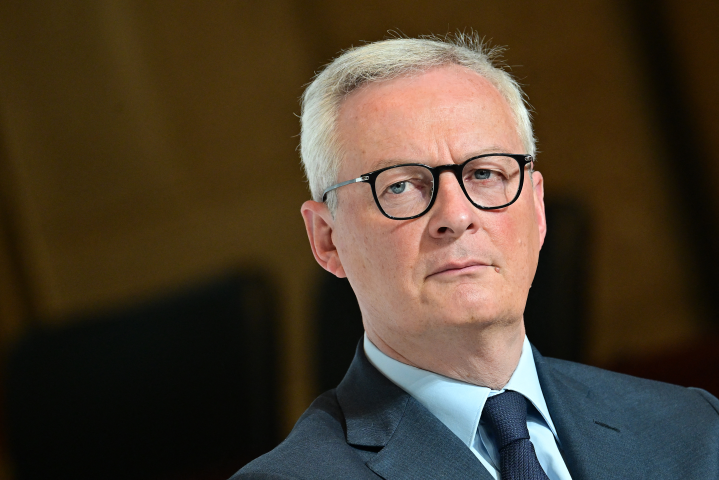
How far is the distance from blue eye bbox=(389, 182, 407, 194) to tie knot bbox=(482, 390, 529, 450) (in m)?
0.54

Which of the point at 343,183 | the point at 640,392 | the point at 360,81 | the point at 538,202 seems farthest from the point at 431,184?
the point at 640,392

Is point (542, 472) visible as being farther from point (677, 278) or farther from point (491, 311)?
point (677, 278)

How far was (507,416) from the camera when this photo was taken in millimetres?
1568

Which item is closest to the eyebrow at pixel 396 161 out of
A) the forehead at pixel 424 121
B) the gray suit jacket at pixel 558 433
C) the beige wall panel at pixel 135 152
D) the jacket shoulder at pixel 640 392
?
the forehead at pixel 424 121

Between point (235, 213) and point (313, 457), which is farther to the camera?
point (235, 213)

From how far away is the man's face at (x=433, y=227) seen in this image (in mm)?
1520

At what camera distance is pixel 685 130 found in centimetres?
278

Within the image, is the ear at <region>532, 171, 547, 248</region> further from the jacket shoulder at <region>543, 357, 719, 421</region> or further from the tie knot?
the tie knot

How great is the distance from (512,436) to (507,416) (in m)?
0.06

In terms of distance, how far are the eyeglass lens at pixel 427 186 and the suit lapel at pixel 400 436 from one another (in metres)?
0.44

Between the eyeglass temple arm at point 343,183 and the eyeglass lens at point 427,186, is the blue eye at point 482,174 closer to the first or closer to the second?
the eyeglass lens at point 427,186

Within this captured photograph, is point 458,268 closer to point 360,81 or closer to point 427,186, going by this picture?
point 427,186

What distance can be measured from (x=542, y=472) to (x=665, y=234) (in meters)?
1.57

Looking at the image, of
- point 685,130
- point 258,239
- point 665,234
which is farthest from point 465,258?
point 685,130
